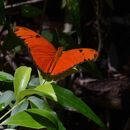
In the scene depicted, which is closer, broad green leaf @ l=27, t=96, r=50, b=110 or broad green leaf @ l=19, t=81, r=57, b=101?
broad green leaf @ l=19, t=81, r=57, b=101

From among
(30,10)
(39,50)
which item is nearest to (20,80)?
(39,50)

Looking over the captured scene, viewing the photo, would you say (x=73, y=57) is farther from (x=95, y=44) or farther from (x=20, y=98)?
(x=95, y=44)

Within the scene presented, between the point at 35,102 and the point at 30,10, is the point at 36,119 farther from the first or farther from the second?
the point at 30,10

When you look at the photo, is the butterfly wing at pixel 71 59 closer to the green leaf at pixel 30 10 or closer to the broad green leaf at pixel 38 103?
the broad green leaf at pixel 38 103

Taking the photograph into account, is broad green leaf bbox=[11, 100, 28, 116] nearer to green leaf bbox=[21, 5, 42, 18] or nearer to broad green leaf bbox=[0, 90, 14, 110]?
broad green leaf bbox=[0, 90, 14, 110]

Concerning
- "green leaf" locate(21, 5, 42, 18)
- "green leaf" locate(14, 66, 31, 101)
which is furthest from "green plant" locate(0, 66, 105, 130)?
"green leaf" locate(21, 5, 42, 18)
